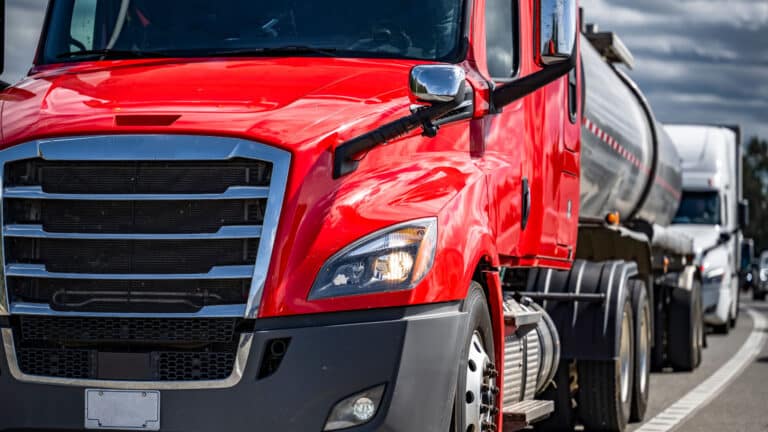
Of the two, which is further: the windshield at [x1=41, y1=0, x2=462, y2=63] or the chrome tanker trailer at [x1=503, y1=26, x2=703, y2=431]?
the chrome tanker trailer at [x1=503, y1=26, x2=703, y2=431]

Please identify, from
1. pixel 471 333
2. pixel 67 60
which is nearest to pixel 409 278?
pixel 471 333

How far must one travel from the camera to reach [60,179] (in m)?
5.67

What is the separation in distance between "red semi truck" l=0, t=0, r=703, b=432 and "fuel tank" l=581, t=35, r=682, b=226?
4.73 m

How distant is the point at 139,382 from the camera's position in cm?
550

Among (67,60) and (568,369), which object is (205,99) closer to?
(67,60)

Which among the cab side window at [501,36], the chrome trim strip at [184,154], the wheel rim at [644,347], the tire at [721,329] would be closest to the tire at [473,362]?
the chrome trim strip at [184,154]

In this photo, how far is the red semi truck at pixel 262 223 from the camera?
5.50 metres

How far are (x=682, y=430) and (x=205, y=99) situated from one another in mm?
6197

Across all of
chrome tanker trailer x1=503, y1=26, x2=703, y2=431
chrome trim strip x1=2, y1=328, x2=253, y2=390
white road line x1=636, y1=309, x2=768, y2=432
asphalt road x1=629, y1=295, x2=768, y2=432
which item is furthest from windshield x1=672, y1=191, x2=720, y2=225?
chrome trim strip x1=2, y1=328, x2=253, y2=390

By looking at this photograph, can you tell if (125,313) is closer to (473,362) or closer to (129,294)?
(129,294)

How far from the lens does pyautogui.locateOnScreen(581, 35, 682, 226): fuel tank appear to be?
39.6 ft

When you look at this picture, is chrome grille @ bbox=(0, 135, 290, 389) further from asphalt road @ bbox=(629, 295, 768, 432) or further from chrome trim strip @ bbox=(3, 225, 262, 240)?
asphalt road @ bbox=(629, 295, 768, 432)

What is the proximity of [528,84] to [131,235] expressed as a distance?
2169 millimetres

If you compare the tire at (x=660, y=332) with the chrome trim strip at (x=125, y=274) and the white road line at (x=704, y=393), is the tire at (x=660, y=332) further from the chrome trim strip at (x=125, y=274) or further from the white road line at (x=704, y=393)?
the chrome trim strip at (x=125, y=274)
